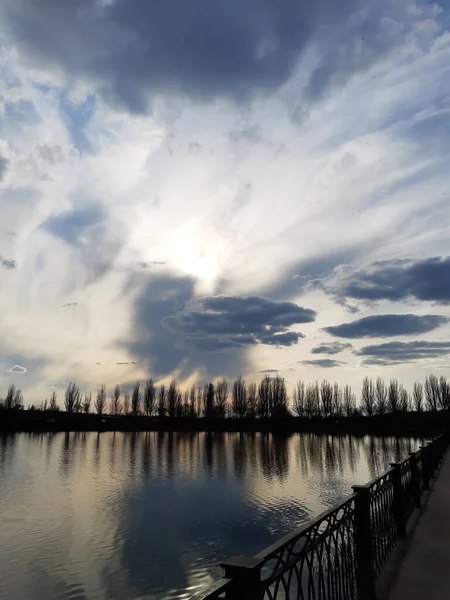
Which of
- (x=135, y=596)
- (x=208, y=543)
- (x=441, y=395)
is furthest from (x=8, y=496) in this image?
(x=441, y=395)

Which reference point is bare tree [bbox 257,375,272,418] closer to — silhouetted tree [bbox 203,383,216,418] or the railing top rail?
silhouetted tree [bbox 203,383,216,418]

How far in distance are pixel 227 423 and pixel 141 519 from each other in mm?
64888

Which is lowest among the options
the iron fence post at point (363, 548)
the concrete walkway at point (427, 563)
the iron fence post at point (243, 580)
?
the concrete walkway at point (427, 563)

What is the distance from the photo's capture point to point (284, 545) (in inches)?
→ 87.4

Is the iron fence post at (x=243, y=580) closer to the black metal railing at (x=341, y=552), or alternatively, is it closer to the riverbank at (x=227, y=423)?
the black metal railing at (x=341, y=552)

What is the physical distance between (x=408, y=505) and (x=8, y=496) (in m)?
12.7

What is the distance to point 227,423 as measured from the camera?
74688 millimetres

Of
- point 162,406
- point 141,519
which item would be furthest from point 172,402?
point 141,519

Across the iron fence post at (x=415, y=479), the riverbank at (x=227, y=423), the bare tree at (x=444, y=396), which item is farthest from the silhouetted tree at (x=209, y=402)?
the iron fence post at (x=415, y=479)

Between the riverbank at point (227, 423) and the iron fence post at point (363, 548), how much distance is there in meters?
56.8

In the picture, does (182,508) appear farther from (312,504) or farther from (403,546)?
(403,546)

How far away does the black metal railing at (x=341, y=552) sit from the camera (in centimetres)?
181

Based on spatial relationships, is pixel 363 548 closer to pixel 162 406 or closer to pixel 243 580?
pixel 243 580

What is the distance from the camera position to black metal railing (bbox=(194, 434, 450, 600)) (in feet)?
5.92
